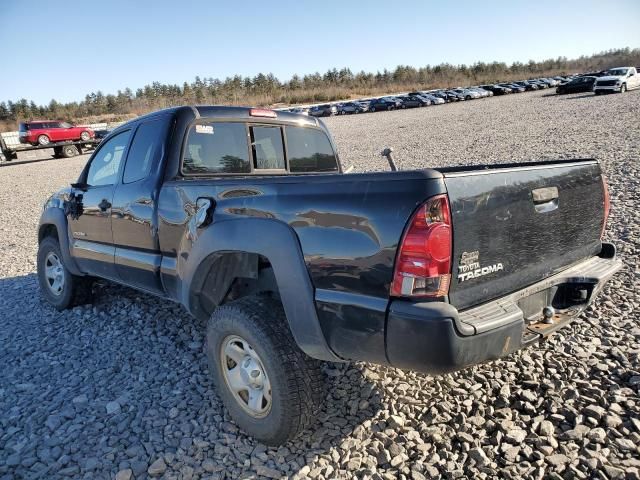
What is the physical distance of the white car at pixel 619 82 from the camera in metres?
27.1

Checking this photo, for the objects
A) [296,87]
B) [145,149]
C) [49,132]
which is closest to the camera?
[145,149]

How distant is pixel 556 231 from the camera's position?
96.0 inches

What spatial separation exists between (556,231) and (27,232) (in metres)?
10.4

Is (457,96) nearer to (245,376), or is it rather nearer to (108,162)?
(108,162)

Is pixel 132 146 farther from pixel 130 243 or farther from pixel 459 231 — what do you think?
pixel 459 231

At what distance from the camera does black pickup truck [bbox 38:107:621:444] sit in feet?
6.30

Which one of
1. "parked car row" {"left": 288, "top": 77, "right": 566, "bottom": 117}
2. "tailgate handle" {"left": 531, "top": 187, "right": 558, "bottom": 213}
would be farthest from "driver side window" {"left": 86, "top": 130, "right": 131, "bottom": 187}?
"parked car row" {"left": 288, "top": 77, "right": 566, "bottom": 117}

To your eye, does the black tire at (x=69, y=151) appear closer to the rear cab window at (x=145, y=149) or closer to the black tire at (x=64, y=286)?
the black tire at (x=64, y=286)

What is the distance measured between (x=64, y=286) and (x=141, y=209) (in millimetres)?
2030

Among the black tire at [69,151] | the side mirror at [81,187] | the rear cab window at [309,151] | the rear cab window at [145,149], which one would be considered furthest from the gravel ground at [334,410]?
the black tire at [69,151]

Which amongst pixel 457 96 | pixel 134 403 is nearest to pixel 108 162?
pixel 134 403

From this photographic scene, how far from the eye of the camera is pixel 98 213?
3916 millimetres

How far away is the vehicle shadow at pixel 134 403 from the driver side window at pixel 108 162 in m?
1.37

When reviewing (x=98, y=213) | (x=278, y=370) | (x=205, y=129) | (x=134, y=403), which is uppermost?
(x=205, y=129)
